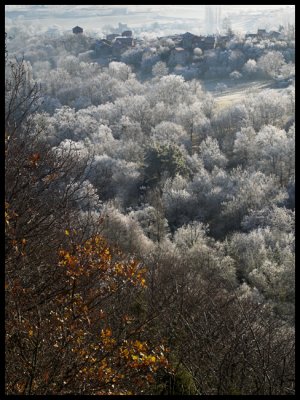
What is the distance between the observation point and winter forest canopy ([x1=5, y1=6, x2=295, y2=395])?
9273 millimetres

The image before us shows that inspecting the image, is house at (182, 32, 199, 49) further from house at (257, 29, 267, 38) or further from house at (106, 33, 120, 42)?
house at (106, 33, 120, 42)

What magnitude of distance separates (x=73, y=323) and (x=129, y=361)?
1260 mm

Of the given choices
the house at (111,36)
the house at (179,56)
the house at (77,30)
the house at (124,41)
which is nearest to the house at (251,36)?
the house at (179,56)

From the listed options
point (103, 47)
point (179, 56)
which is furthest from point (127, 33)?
point (179, 56)

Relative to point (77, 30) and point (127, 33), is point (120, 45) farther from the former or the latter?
point (77, 30)

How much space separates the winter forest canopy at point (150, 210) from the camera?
9273 millimetres

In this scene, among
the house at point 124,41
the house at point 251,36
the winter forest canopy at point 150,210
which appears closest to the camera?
the winter forest canopy at point 150,210

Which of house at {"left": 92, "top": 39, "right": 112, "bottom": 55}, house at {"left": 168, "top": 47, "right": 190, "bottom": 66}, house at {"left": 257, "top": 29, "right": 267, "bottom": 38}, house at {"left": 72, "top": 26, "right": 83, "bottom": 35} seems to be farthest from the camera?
house at {"left": 72, "top": 26, "right": 83, "bottom": 35}

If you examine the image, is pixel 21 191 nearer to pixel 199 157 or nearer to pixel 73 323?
pixel 73 323

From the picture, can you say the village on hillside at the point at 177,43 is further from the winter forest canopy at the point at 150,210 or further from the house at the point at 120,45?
the winter forest canopy at the point at 150,210

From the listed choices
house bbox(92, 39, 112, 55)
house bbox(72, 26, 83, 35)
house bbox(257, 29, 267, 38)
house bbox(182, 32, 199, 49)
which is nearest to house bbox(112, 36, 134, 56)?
house bbox(92, 39, 112, 55)

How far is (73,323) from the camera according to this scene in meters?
8.84

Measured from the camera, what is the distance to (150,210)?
152 feet

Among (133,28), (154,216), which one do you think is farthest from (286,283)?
(133,28)
